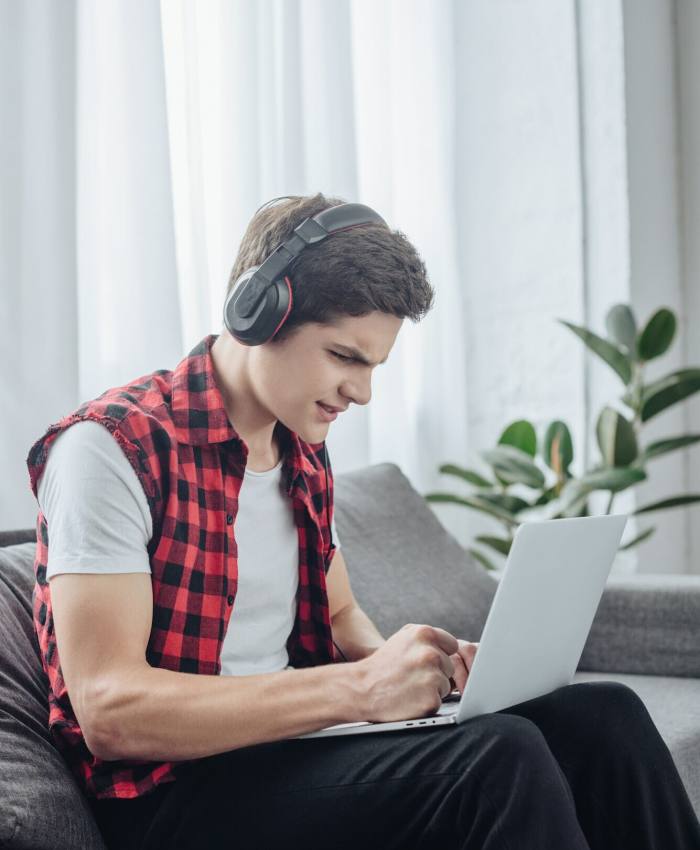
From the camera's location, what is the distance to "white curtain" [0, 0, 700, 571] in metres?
1.65

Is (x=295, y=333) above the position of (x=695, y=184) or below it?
below

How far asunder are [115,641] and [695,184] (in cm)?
281

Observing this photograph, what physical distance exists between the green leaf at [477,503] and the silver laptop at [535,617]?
1.36 metres

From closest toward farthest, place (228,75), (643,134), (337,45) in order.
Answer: (228,75) → (337,45) → (643,134)

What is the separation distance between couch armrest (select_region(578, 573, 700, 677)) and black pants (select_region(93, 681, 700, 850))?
0.86 meters

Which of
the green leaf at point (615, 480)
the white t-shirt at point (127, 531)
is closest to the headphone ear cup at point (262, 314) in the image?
the white t-shirt at point (127, 531)

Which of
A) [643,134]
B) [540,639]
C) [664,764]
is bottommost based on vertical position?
[664,764]

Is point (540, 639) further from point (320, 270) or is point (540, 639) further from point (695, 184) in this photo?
point (695, 184)

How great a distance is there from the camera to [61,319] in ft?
5.50

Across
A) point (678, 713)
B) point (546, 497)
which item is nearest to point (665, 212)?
point (546, 497)

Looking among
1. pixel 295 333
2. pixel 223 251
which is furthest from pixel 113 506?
pixel 223 251

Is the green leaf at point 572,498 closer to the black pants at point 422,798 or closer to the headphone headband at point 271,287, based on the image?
the black pants at point 422,798

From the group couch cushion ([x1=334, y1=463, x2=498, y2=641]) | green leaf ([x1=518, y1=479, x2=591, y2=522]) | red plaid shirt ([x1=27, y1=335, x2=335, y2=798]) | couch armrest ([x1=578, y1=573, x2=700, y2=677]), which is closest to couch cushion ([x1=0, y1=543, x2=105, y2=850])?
red plaid shirt ([x1=27, y1=335, x2=335, y2=798])

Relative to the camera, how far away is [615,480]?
2340 mm
